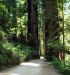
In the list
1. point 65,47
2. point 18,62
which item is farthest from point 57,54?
point 65,47

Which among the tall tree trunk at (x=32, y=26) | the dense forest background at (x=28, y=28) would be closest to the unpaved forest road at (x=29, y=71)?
the dense forest background at (x=28, y=28)

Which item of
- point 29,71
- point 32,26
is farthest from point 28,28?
point 29,71

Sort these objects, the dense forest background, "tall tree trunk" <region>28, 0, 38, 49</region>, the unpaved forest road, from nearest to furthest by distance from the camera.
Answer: the unpaved forest road → the dense forest background → "tall tree trunk" <region>28, 0, 38, 49</region>

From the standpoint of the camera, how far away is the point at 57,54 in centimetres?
2453

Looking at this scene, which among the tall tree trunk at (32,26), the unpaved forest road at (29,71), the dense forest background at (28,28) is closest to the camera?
the unpaved forest road at (29,71)

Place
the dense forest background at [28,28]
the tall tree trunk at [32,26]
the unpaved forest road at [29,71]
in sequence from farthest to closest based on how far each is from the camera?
the tall tree trunk at [32,26], the dense forest background at [28,28], the unpaved forest road at [29,71]

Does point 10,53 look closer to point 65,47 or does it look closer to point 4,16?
point 65,47

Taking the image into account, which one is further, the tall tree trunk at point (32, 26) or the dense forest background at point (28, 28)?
the tall tree trunk at point (32, 26)

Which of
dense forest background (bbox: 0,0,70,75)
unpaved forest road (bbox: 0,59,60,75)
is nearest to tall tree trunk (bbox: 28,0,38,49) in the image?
dense forest background (bbox: 0,0,70,75)

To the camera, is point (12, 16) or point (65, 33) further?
point (12, 16)

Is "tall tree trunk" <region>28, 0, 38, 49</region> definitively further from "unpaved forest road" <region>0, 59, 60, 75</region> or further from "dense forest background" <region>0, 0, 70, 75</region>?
"unpaved forest road" <region>0, 59, 60, 75</region>

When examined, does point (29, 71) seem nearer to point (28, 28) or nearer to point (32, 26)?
point (32, 26)

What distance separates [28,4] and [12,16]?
433 centimetres

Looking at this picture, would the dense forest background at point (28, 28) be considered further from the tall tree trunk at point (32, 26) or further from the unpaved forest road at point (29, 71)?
the unpaved forest road at point (29, 71)
